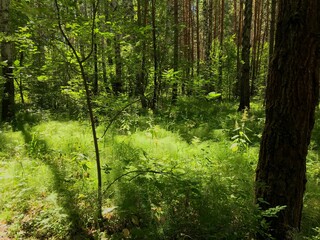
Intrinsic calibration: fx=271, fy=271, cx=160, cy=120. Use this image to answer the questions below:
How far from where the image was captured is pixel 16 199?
3355 mm

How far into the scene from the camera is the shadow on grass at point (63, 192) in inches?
112

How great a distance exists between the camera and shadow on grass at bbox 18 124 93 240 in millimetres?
2854

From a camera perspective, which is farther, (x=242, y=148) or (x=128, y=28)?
(x=128, y=28)

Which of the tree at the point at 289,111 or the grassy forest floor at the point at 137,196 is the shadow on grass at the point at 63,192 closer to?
the grassy forest floor at the point at 137,196

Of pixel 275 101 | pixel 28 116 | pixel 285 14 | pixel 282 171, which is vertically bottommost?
pixel 28 116

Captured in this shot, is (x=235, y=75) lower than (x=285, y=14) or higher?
lower

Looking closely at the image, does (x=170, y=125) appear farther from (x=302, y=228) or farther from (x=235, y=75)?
(x=235, y=75)

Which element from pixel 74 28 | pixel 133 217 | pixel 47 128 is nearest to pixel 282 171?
pixel 133 217

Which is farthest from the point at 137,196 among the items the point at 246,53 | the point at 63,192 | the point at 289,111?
the point at 246,53

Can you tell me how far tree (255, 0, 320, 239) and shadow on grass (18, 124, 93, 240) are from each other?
182 centimetres

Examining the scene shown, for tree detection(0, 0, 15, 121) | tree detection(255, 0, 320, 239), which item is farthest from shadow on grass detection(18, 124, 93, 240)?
tree detection(0, 0, 15, 121)

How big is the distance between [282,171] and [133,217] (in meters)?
1.60

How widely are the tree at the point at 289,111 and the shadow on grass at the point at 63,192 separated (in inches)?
71.7

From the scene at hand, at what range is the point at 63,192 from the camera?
10.7ft
